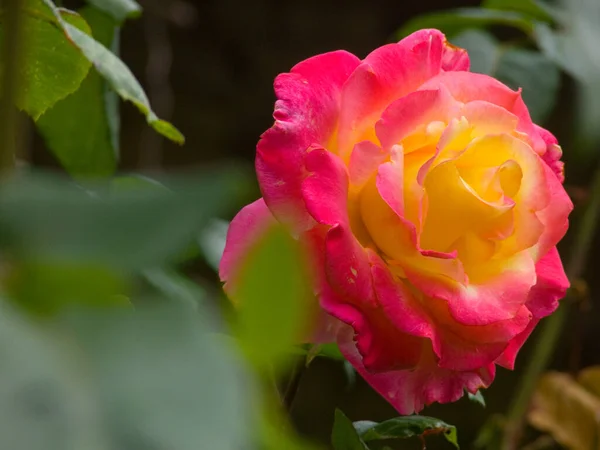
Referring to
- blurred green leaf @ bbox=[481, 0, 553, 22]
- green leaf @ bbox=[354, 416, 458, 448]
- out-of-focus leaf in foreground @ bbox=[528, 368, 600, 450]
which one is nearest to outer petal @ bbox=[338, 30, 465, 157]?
green leaf @ bbox=[354, 416, 458, 448]

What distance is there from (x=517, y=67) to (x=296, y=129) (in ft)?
1.44

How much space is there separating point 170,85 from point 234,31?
173mm

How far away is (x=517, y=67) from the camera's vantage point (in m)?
0.68

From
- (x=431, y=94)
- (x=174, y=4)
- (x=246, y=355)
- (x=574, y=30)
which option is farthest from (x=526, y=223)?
(x=174, y=4)

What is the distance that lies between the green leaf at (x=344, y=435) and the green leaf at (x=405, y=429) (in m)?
0.04

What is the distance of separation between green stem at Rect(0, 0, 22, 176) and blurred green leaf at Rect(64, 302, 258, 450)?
40mm

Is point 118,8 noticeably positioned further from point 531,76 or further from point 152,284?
point 531,76

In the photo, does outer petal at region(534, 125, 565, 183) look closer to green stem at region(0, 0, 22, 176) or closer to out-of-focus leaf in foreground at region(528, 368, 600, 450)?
green stem at region(0, 0, 22, 176)

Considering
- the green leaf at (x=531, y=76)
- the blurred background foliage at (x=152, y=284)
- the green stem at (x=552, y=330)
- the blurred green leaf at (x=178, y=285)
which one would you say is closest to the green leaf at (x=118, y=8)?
the blurred background foliage at (x=152, y=284)

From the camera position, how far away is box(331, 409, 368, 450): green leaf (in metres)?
0.30

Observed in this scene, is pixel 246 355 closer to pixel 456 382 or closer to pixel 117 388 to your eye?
pixel 117 388

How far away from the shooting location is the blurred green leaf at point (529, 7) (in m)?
0.70

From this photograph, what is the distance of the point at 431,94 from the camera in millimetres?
303

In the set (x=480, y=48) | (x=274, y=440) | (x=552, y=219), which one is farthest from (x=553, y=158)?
(x=480, y=48)
